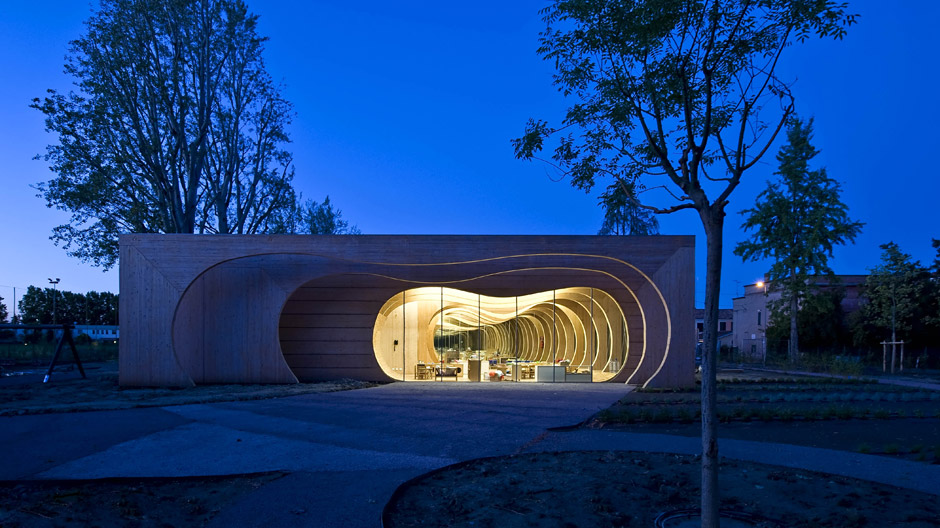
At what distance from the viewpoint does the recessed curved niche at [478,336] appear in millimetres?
20234

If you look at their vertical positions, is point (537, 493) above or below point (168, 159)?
below

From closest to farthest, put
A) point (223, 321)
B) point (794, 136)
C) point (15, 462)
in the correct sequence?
point (15, 462), point (223, 321), point (794, 136)

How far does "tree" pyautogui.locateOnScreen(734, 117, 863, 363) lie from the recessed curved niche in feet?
37.8

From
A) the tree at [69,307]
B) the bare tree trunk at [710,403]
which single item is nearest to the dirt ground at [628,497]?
the bare tree trunk at [710,403]

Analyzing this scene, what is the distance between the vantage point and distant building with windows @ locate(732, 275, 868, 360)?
39.7 m

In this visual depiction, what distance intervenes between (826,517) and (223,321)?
52.5 ft

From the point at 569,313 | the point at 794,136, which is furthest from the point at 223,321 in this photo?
the point at 794,136

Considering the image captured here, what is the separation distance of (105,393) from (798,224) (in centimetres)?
2907

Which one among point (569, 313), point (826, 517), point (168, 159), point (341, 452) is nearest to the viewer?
point (826, 517)

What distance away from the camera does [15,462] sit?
7051 millimetres

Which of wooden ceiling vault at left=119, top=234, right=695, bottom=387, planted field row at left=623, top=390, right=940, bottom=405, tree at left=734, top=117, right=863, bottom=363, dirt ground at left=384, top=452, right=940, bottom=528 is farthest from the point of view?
tree at left=734, top=117, right=863, bottom=363

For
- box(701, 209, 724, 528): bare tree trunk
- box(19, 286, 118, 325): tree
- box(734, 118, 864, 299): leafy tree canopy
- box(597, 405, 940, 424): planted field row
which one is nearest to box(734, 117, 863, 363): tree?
box(734, 118, 864, 299): leafy tree canopy

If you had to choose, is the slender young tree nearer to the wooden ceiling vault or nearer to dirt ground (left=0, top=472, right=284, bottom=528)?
the wooden ceiling vault

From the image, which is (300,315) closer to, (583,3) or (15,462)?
(15,462)
